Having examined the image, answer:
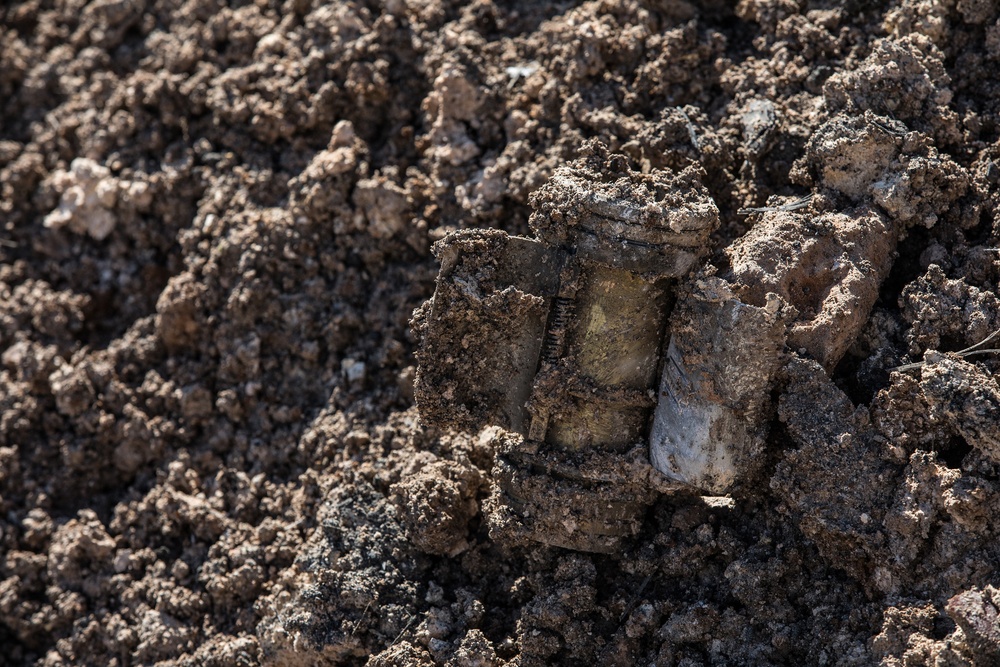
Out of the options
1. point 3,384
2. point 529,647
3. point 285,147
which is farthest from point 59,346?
point 529,647

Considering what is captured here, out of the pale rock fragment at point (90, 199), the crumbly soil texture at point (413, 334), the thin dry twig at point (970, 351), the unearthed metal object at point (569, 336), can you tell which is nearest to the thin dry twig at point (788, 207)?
the crumbly soil texture at point (413, 334)

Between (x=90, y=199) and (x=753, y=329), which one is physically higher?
(x=753, y=329)

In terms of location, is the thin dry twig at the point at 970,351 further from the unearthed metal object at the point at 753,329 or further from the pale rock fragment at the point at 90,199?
the pale rock fragment at the point at 90,199

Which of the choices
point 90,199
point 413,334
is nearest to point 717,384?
point 413,334

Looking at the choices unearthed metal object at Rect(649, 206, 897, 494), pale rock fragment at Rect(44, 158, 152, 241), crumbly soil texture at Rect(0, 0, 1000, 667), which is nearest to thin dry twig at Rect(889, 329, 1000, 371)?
crumbly soil texture at Rect(0, 0, 1000, 667)

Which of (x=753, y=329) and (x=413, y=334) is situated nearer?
(x=753, y=329)

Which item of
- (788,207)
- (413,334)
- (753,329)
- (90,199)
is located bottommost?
(90,199)

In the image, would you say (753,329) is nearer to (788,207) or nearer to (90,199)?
(788,207)
